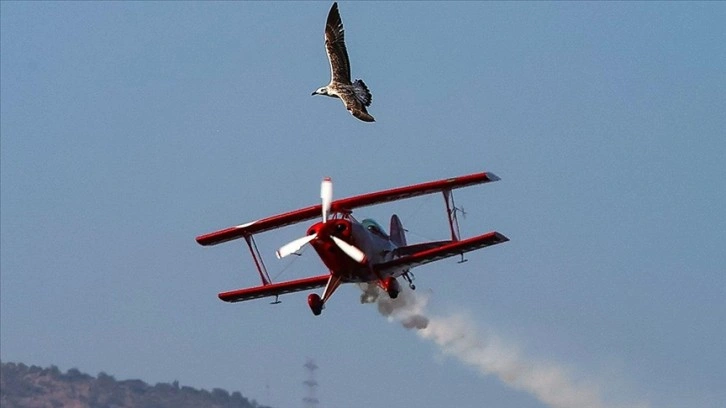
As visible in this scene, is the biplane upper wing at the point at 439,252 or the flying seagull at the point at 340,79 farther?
the flying seagull at the point at 340,79

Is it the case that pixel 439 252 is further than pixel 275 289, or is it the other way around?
pixel 275 289

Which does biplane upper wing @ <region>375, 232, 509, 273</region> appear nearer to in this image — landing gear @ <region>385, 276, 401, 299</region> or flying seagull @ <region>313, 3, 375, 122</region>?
landing gear @ <region>385, 276, 401, 299</region>

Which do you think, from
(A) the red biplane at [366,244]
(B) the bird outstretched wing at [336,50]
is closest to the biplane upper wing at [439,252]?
(A) the red biplane at [366,244]

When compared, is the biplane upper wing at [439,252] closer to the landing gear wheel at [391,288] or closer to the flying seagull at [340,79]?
the landing gear wheel at [391,288]

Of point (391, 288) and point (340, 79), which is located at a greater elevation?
point (340, 79)

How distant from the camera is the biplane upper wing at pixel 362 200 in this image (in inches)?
1940

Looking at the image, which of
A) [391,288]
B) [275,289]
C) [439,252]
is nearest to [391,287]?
[391,288]

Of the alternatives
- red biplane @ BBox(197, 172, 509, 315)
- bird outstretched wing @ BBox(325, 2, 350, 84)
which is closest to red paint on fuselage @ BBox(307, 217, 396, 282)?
red biplane @ BBox(197, 172, 509, 315)

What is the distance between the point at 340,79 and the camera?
5159cm

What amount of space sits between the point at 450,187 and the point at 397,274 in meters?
3.21

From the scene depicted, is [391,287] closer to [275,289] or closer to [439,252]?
[439,252]

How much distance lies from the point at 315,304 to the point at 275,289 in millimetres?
5666

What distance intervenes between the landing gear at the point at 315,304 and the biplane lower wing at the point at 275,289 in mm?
2506

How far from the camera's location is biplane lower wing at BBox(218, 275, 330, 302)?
51375 mm
